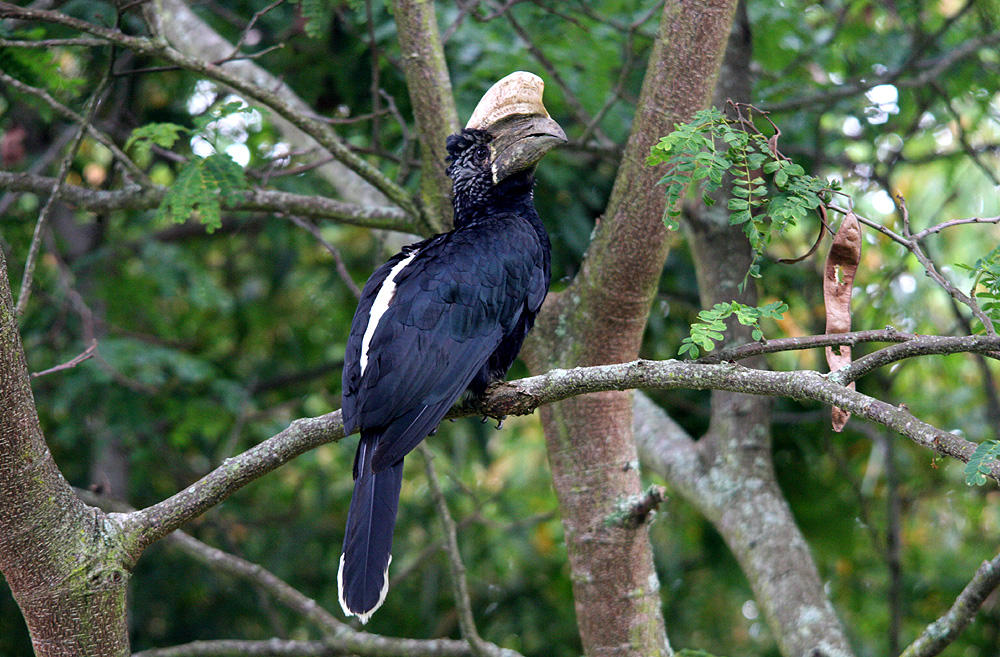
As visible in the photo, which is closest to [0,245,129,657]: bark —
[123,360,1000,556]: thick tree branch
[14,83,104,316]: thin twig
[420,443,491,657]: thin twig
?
[123,360,1000,556]: thick tree branch

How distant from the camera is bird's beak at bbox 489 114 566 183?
2.91 metres

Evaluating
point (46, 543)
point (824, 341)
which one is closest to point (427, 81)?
point (824, 341)

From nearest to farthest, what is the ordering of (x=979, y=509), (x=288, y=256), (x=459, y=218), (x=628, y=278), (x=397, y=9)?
1. (x=628, y=278)
2. (x=397, y=9)
3. (x=459, y=218)
4. (x=979, y=509)
5. (x=288, y=256)

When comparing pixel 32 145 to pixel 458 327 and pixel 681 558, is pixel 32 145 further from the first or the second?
pixel 681 558

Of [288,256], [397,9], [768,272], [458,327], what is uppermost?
[288,256]

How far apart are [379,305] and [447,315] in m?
0.22

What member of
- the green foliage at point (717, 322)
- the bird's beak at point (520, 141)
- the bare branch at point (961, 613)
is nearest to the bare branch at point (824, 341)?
the green foliage at point (717, 322)

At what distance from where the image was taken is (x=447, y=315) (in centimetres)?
259

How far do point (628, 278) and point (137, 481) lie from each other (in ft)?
10.6

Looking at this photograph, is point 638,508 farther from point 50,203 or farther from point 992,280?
point 50,203

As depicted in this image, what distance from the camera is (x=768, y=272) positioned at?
4.00 metres

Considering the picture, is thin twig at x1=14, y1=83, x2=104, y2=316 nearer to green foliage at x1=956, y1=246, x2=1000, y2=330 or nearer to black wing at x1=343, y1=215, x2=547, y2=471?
black wing at x1=343, y1=215, x2=547, y2=471

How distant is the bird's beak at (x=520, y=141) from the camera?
2.91m

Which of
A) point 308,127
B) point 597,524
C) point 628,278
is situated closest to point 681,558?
point 597,524
